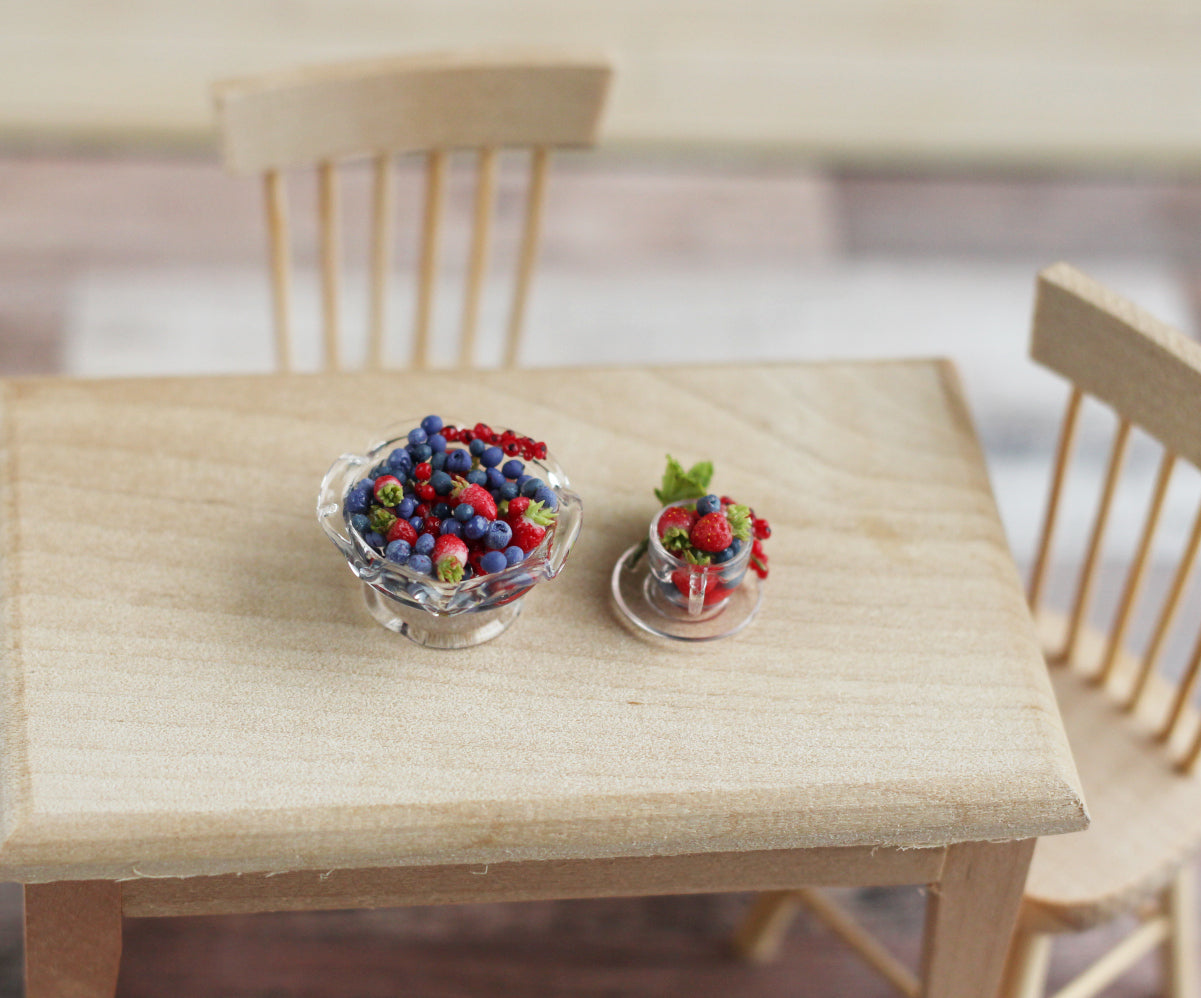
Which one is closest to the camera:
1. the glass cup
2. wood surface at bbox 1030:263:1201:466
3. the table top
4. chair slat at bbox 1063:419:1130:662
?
the table top

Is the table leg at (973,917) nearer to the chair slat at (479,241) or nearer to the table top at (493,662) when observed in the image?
the table top at (493,662)

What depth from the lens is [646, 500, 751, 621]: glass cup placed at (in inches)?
45.9

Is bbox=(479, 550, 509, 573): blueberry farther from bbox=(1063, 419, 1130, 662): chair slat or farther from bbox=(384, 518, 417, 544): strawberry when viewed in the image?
bbox=(1063, 419, 1130, 662): chair slat

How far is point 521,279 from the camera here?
173 centimetres

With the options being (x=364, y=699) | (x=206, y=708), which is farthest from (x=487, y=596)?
(x=206, y=708)

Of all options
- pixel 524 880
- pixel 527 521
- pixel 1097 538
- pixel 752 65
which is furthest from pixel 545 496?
pixel 752 65

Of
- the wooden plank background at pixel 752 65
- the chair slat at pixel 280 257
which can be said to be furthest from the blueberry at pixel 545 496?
the wooden plank background at pixel 752 65

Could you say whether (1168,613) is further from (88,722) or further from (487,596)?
(88,722)

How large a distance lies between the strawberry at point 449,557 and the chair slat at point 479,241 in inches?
25.0

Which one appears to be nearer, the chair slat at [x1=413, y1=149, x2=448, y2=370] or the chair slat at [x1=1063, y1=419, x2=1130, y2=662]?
the chair slat at [x1=1063, y1=419, x2=1130, y2=662]

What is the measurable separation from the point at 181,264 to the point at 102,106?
65cm

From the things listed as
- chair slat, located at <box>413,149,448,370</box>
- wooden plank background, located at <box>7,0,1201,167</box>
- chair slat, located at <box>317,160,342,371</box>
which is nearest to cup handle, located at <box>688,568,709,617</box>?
chair slat, located at <box>413,149,448,370</box>

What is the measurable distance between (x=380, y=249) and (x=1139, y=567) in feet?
3.11

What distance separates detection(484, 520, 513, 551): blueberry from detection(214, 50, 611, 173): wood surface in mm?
617
